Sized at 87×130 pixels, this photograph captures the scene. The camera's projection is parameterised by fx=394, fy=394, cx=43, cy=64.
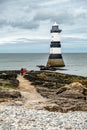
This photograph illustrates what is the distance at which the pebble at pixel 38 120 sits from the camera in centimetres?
1748

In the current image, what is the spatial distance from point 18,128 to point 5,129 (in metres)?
0.63

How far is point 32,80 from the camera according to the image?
166ft

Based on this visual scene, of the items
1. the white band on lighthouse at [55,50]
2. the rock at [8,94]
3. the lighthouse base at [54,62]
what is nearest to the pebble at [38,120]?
the rock at [8,94]

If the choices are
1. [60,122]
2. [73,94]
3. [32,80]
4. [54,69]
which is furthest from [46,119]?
[54,69]

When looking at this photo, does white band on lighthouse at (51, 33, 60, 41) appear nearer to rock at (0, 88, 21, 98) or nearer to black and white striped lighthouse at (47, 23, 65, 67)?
black and white striped lighthouse at (47, 23, 65, 67)

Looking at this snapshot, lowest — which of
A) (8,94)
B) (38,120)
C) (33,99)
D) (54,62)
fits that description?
(33,99)

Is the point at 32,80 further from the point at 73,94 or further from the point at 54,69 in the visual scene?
the point at 54,69

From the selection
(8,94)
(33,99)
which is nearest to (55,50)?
(33,99)

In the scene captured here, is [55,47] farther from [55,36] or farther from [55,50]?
[55,36]

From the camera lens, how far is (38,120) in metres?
18.8

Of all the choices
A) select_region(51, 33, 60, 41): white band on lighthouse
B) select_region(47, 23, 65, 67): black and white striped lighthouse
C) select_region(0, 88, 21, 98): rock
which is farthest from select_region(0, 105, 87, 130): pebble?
select_region(51, 33, 60, 41): white band on lighthouse

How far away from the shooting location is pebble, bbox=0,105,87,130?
17484 mm

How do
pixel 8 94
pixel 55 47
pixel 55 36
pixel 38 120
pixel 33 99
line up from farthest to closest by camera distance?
pixel 55 36, pixel 55 47, pixel 33 99, pixel 8 94, pixel 38 120

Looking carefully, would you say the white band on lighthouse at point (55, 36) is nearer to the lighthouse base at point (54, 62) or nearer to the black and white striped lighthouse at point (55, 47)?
the black and white striped lighthouse at point (55, 47)
